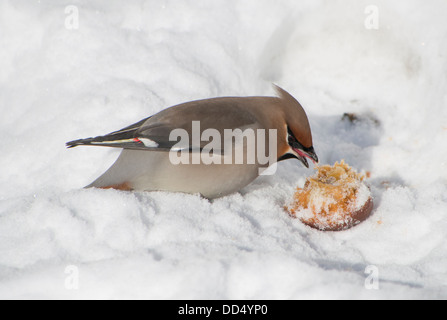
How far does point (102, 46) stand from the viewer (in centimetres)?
346

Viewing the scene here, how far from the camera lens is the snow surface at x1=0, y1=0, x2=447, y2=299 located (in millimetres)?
1876

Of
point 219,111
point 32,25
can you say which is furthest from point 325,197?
point 32,25

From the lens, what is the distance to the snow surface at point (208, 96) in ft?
6.15

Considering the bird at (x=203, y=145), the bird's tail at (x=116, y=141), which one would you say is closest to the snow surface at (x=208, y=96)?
the bird at (x=203, y=145)

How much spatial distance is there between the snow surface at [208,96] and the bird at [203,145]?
98 mm

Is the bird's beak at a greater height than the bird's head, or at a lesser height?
lesser

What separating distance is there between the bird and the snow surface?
98 millimetres

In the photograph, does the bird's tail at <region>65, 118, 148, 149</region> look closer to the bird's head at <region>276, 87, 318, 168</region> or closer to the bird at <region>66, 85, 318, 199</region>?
the bird at <region>66, 85, 318, 199</region>

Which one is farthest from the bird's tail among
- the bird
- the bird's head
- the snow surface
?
the bird's head

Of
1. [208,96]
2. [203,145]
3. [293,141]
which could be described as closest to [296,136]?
[293,141]

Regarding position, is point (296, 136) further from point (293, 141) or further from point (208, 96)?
point (208, 96)

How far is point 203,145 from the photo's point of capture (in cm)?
243

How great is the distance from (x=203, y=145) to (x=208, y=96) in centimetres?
87

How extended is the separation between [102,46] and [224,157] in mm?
1398
